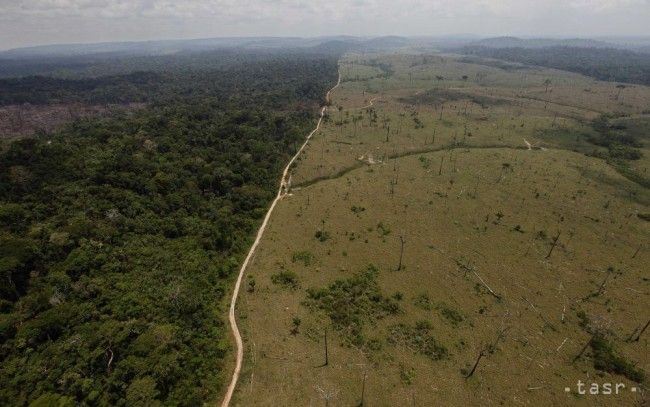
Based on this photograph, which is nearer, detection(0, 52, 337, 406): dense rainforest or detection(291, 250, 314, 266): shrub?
detection(0, 52, 337, 406): dense rainforest

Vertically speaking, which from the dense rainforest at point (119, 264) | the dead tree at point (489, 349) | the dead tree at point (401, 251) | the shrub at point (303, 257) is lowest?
the dead tree at point (489, 349)

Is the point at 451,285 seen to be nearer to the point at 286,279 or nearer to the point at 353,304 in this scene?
the point at 353,304

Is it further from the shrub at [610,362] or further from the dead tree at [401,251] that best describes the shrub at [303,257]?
the shrub at [610,362]

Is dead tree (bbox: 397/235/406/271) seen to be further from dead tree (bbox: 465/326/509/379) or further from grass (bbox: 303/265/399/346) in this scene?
dead tree (bbox: 465/326/509/379)

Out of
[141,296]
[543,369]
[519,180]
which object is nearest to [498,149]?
[519,180]

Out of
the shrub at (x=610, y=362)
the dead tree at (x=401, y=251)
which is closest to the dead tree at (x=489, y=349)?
the shrub at (x=610, y=362)

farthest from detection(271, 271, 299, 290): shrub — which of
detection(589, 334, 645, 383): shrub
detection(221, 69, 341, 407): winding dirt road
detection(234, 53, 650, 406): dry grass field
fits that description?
detection(589, 334, 645, 383): shrub

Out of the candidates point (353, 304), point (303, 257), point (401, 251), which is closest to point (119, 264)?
point (303, 257)
